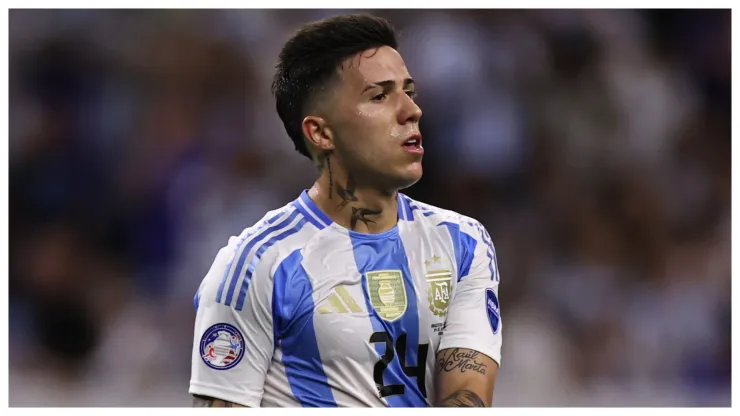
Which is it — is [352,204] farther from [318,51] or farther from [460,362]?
[460,362]

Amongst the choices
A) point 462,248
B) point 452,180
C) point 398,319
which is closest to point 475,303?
point 462,248

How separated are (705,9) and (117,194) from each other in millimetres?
3311

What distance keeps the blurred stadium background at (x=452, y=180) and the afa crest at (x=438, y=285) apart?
4.24ft

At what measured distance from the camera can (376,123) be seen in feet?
10.5

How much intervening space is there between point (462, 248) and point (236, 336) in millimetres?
888

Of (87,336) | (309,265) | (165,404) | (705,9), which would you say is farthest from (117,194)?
(705,9)

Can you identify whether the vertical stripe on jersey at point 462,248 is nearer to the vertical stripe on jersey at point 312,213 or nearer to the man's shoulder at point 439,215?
the man's shoulder at point 439,215

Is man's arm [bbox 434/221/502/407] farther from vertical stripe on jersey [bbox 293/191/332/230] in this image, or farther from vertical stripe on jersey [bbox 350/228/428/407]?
vertical stripe on jersey [bbox 293/191/332/230]

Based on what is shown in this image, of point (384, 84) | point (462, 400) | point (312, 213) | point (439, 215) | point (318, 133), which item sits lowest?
point (462, 400)

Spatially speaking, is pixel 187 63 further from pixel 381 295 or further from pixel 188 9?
pixel 381 295

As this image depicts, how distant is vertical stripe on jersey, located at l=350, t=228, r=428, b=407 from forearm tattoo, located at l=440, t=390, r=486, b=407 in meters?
0.10

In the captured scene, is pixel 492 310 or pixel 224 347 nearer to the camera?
pixel 224 347

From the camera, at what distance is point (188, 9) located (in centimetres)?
479
